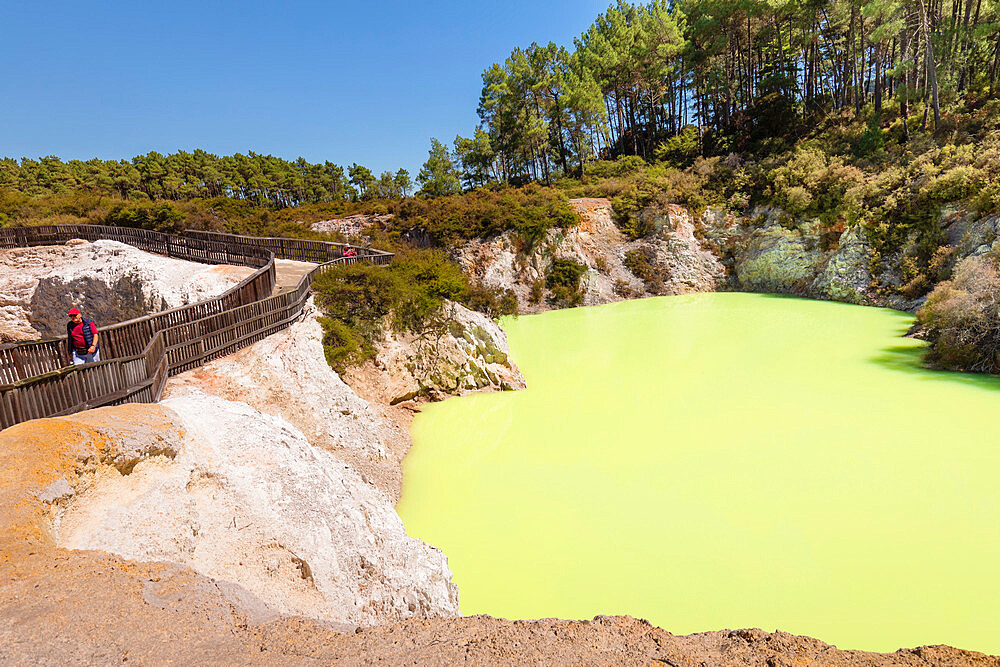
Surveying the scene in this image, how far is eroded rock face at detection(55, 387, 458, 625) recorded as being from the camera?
14.2ft

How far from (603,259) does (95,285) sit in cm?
2918

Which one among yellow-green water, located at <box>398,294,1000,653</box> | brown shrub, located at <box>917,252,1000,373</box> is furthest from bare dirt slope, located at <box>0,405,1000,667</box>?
brown shrub, located at <box>917,252,1000,373</box>

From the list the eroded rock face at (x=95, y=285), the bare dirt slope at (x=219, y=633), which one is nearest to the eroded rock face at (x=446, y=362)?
the eroded rock face at (x=95, y=285)

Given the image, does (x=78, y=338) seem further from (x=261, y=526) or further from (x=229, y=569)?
(x=229, y=569)

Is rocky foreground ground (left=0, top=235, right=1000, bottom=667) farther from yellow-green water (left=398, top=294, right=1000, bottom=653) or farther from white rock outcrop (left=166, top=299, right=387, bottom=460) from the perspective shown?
yellow-green water (left=398, top=294, right=1000, bottom=653)

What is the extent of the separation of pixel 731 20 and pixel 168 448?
2091 inches

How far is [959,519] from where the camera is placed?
768 cm

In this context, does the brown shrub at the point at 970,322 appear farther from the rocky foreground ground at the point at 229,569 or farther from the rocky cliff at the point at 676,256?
the rocky foreground ground at the point at 229,569

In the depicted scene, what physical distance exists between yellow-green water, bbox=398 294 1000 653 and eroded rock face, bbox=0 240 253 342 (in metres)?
10.1

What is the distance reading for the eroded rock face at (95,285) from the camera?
15.7 meters

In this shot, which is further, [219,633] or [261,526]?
[261,526]

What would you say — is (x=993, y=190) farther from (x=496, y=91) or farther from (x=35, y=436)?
(x=496, y=91)

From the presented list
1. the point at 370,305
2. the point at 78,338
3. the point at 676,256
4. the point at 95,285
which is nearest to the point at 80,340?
the point at 78,338

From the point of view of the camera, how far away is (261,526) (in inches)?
199
